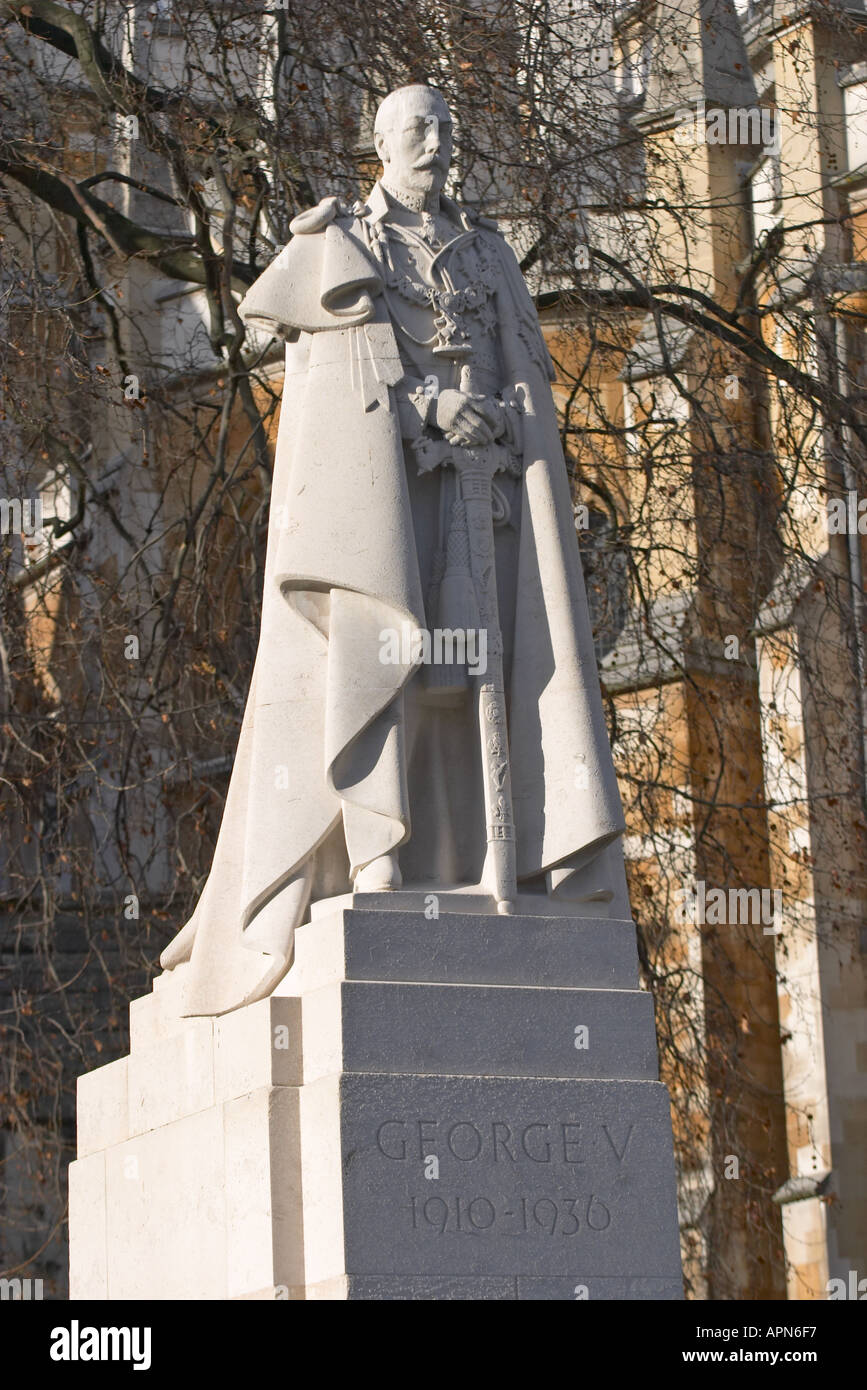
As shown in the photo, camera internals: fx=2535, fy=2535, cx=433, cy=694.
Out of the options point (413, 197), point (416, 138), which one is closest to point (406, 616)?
point (413, 197)

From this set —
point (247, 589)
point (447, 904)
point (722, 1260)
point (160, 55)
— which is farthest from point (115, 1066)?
point (160, 55)

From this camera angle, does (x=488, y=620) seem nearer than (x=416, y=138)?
Yes

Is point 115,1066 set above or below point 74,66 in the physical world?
below

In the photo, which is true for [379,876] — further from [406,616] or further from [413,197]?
[413,197]

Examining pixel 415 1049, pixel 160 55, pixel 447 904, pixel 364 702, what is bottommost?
pixel 415 1049

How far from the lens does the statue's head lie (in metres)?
8.00

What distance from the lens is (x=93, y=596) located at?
15523 millimetres

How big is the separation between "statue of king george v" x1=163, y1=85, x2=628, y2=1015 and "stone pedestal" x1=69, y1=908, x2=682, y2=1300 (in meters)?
0.22

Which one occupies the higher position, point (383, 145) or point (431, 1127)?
point (383, 145)

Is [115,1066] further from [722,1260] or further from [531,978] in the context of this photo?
[722,1260]

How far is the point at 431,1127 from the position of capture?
6.93 meters

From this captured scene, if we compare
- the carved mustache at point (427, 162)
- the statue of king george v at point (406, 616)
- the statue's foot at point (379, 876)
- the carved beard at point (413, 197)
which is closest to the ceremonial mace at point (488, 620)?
the statue of king george v at point (406, 616)

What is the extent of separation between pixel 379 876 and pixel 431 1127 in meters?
0.80
